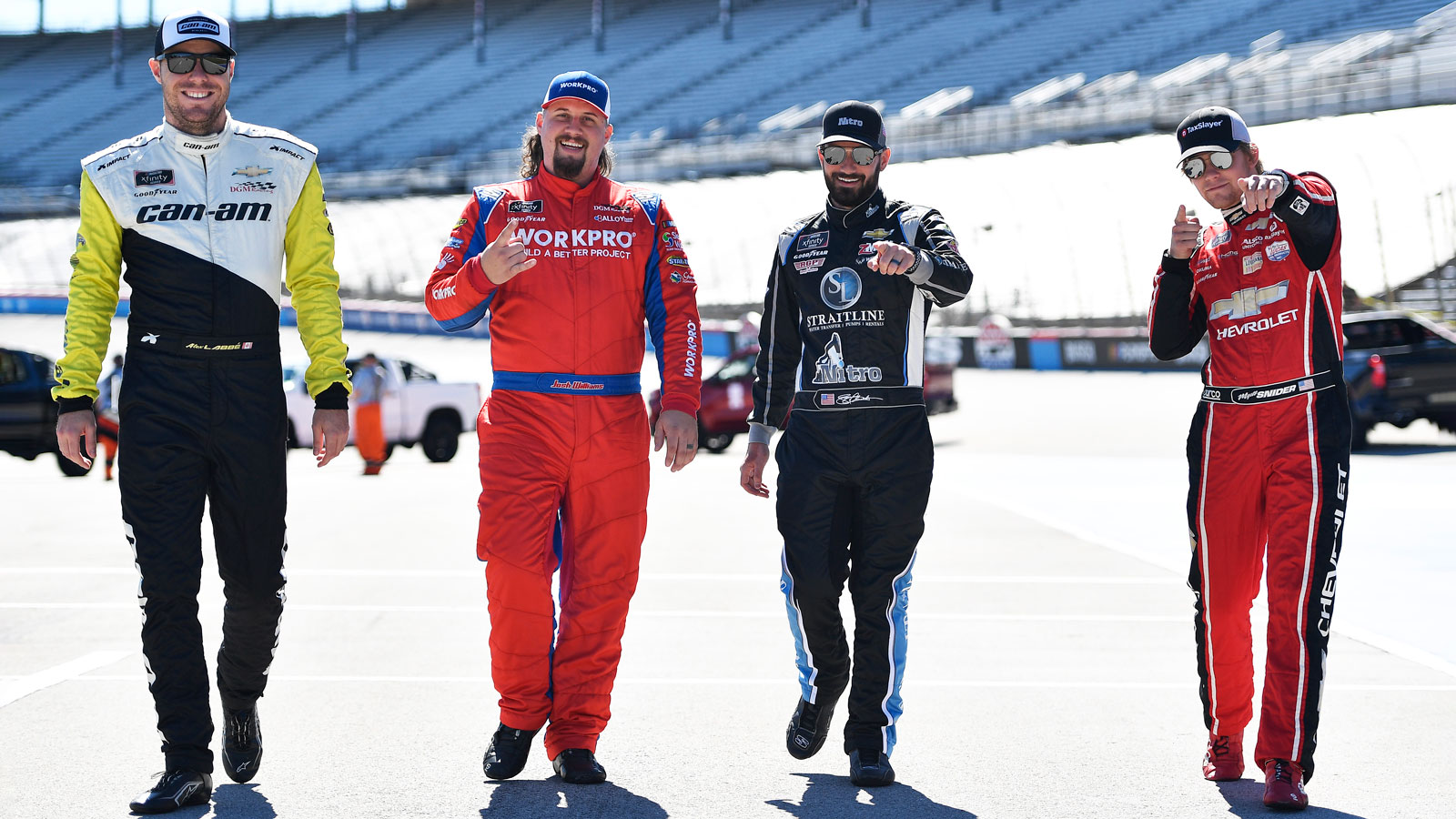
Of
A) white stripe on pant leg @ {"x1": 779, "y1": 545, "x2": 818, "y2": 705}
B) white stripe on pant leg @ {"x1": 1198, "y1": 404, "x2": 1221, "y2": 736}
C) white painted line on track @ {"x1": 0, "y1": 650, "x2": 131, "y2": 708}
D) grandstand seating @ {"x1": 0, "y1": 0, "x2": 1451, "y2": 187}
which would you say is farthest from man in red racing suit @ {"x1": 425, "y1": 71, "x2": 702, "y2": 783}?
grandstand seating @ {"x1": 0, "y1": 0, "x2": 1451, "y2": 187}

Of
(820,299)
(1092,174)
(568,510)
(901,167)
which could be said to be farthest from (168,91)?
(901,167)

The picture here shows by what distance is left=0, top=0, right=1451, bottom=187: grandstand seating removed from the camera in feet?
171

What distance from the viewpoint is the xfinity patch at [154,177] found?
187 inches

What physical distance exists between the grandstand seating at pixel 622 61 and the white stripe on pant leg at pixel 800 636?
45402 mm

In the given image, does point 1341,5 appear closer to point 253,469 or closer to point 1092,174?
point 1092,174

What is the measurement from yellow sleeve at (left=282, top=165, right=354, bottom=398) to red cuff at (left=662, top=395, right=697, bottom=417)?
104cm

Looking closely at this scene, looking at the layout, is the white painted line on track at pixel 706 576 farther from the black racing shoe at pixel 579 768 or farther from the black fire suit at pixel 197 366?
the black fire suit at pixel 197 366

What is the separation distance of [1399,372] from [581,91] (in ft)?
56.0

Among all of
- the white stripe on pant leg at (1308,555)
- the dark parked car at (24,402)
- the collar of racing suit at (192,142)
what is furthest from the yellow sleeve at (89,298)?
the dark parked car at (24,402)

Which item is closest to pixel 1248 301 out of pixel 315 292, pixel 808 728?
pixel 808 728

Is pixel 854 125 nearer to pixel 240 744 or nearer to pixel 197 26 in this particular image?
pixel 197 26

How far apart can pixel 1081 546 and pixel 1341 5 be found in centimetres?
4359

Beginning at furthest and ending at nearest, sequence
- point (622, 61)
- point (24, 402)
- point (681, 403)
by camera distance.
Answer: point (622, 61)
point (24, 402)
point (681, 403)

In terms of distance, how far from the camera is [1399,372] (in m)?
19.6
